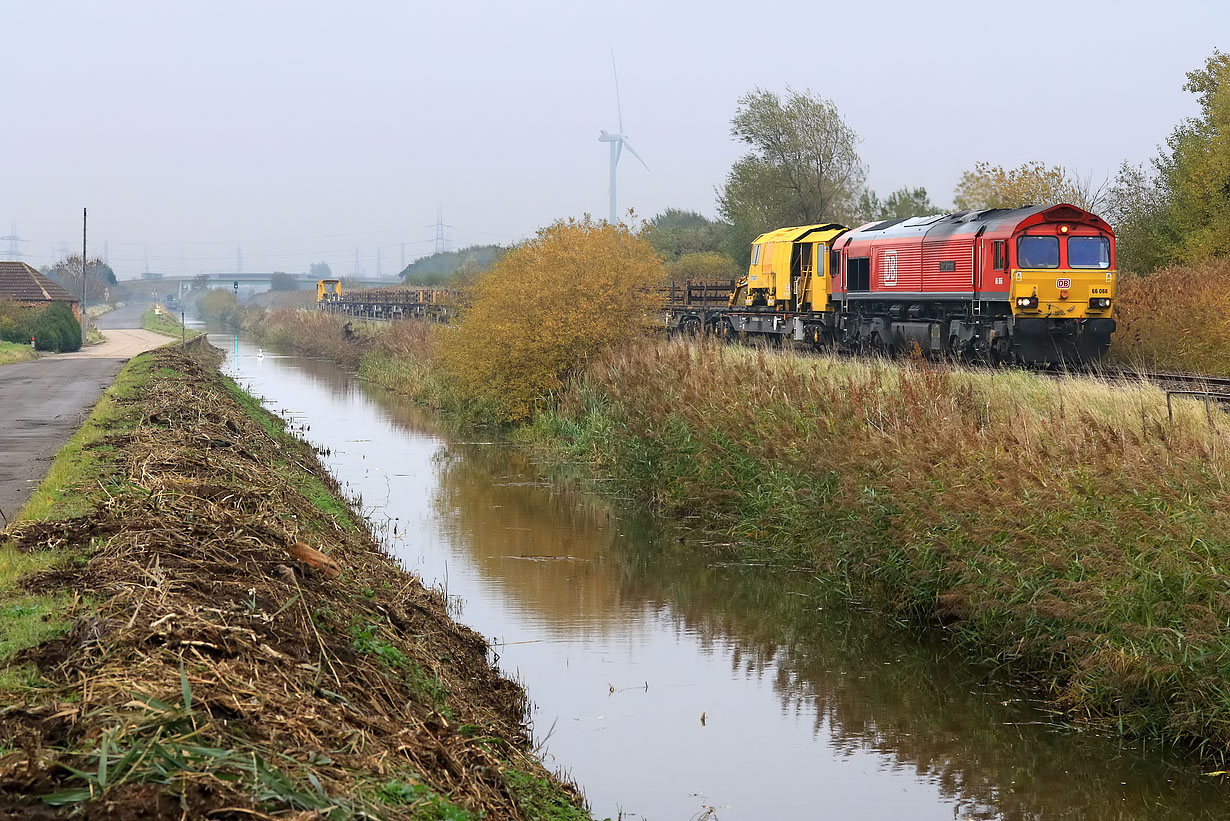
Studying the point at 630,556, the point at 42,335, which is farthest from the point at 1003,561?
the point at 42,335

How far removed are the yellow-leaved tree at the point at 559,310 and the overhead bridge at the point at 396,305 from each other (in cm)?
2022

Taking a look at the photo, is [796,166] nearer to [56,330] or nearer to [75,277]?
[56,330]

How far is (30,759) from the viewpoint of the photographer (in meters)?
4.83

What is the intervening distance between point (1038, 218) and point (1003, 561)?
16938mm

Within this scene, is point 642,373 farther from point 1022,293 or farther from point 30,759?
point 30,759

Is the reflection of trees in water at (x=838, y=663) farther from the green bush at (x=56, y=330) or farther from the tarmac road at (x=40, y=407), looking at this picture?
the green bush at (x=56, y=330)

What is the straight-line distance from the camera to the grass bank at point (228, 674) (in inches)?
191

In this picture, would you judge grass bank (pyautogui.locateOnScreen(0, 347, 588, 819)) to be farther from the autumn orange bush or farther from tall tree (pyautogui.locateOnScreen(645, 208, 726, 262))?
tall tree (pyautogui.locateOnScreen(645, 208, 726, 262))

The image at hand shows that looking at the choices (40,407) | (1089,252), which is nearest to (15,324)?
(40,407)

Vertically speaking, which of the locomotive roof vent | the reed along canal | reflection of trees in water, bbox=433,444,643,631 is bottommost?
the reed along canal

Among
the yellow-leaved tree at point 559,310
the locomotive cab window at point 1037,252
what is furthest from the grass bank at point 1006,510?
the yellow-leaved tree at point 559,310

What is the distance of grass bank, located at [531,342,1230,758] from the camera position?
9672mm

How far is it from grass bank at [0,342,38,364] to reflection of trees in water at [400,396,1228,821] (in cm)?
3302

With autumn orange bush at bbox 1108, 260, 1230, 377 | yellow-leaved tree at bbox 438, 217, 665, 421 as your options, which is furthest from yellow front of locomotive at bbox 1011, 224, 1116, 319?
yellow-leaved tree at bbox 438, 217, 665, 421
